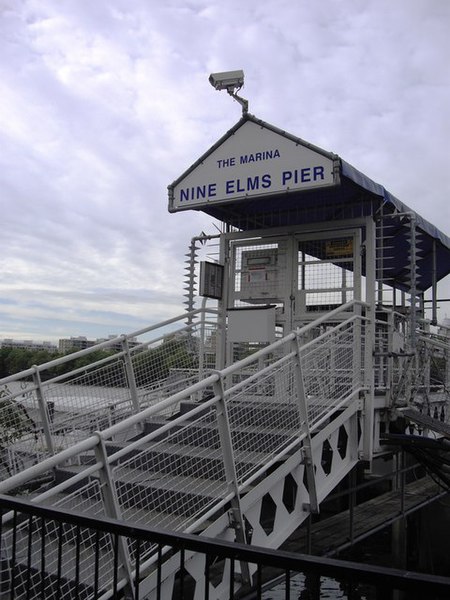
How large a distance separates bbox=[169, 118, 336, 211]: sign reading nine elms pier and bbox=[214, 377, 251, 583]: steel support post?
10.1ft

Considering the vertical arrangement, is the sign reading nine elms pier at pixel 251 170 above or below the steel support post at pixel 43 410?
above

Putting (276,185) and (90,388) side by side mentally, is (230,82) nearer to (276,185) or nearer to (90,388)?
(276,185)

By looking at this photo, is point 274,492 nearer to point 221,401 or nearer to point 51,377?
point 221,401

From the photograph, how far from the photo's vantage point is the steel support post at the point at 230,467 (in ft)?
12.5

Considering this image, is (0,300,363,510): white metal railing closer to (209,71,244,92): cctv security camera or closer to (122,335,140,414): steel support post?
(122,335,140,414): steel support post

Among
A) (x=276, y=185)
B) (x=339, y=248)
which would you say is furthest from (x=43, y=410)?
(x=339, y=248)

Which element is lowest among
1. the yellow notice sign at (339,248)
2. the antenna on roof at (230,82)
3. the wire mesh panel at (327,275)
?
the wire mesh panel at (327,275)

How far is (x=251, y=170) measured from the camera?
21.5ft

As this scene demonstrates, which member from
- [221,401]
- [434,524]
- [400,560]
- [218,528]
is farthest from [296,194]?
[434,524]

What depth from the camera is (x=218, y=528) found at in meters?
3.89

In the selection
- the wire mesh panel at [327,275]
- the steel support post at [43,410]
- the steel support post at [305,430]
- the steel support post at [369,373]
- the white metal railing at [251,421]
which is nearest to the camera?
the white metal railing at [251,421]

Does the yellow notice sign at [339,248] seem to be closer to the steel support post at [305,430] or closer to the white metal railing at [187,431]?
the white metal railing at [187,431]

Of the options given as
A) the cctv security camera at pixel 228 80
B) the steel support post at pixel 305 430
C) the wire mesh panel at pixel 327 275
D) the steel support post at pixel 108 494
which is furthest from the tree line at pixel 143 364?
the cctv security camera at pixel 228 80

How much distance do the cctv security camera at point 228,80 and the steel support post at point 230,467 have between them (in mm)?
4545
